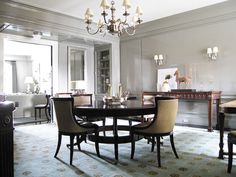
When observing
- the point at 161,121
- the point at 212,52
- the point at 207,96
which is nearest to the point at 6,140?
the point at 161,121

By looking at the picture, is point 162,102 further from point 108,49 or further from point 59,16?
point 108,49

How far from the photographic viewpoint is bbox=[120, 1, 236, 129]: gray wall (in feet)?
16.4

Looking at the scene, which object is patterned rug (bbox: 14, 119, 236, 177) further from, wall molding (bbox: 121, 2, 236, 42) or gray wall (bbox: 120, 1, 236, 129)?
wall molding (bbox: 121, 2, 236, 42)

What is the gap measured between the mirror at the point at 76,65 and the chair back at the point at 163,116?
4797 mm

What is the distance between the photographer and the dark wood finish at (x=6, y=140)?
157 cm

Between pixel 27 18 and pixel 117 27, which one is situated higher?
pixel 27 18

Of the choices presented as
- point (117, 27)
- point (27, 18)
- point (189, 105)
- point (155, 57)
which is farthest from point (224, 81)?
point (27, 18)

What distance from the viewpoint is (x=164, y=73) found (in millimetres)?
6086

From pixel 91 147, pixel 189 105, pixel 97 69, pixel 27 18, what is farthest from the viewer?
pixel 97 69

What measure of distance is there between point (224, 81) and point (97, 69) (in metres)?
4.31

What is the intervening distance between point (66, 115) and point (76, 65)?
4.79 metres

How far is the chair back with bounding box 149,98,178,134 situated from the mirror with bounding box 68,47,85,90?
4797 millimetres

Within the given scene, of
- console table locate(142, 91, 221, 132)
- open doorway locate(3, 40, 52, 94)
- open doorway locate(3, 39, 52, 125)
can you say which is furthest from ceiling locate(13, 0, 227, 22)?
open doorway locate(3, 40, 52, 94)

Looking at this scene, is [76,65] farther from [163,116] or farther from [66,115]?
[163,116]
